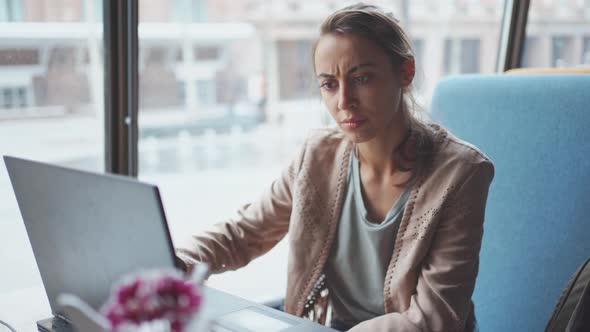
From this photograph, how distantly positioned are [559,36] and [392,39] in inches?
77.3

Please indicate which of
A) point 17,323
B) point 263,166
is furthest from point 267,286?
point 17,323

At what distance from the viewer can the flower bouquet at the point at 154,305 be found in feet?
1.98

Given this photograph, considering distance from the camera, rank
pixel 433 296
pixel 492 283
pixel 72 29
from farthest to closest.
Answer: pixel 72 29, pixel 492 283, pixel 433 296

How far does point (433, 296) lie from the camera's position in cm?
126

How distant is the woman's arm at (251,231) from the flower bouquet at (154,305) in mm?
730

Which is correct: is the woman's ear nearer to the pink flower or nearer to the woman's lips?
the woman's lips

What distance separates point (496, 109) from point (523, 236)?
0.32 metres

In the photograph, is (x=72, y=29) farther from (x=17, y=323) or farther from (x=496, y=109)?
(x=496, y=109)

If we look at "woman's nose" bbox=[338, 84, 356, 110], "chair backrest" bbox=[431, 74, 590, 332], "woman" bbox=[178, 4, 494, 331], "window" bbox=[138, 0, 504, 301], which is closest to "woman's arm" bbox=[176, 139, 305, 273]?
"woman" bbox=[178, 4, 494, 331]

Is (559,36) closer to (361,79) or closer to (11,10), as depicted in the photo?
(361,79)

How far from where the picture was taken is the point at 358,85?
133cm

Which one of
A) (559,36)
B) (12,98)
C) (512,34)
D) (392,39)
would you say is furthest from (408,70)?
(559,36)

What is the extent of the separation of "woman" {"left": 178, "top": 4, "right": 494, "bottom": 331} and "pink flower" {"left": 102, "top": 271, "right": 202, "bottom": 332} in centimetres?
63

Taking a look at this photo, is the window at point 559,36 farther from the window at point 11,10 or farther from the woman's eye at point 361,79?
the window at point 11,10
